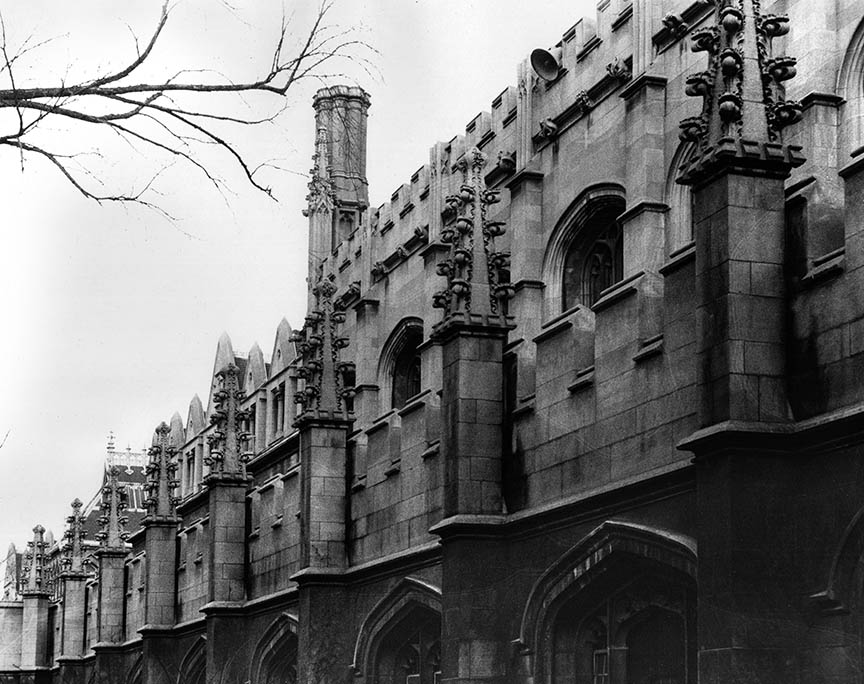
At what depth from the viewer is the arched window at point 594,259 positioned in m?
24.9

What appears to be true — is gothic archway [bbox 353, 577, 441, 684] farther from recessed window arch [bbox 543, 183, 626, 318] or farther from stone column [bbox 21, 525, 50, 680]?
stone column [bbox 21, 525, 50, 680]

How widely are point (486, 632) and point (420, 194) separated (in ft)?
44.4

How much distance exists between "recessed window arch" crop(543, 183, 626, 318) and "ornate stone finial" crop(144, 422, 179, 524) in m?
17.4

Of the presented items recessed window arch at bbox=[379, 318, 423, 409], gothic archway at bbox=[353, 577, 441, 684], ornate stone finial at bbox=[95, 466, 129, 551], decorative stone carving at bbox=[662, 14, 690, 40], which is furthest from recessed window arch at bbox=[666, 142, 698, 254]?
ornate stone finial at bbox=[95, 466, 129, 551]

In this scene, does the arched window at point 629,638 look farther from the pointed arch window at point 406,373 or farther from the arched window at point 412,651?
the pointed arch window at point 406,373

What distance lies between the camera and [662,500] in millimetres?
16641

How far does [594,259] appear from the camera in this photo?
25609 mm

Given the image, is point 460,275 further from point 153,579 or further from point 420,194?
point 153,579

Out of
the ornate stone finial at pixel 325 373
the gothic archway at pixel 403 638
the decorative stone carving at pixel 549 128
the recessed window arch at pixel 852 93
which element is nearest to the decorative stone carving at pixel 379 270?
the ornate stone finial at pixel 325 373

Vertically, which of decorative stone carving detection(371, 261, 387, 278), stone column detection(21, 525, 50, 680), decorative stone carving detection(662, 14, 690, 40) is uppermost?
decorative stone carving detection(662, 14, 690, 40)

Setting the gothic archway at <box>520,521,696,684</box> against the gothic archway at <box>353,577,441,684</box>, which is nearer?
the gothic archway at <box>520,521,696,684</box>

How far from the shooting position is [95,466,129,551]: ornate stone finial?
47.6 meters

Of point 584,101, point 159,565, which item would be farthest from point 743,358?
point 159,565

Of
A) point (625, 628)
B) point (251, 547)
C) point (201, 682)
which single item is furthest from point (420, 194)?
point (625, 628)
